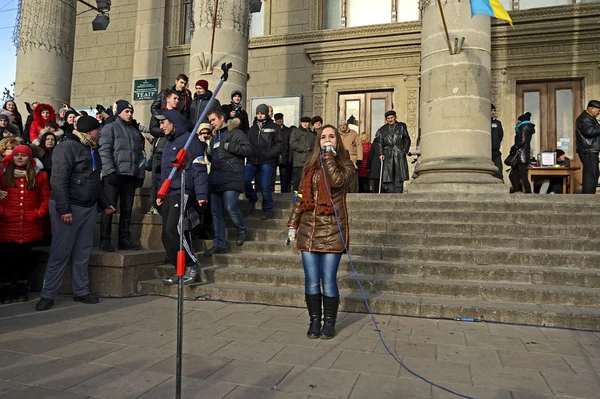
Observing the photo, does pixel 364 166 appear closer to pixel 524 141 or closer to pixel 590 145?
pixel 524 141

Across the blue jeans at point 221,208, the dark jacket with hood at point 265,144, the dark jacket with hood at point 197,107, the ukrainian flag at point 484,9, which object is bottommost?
the blue jeans at point 221,208

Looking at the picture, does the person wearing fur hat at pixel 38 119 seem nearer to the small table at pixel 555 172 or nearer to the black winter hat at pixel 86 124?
the black winter hat at pixel 86 124

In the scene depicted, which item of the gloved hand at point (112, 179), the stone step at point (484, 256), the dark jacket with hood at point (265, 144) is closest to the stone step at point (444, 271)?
the stone step at point (484, 256)

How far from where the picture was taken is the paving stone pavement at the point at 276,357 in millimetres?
2992

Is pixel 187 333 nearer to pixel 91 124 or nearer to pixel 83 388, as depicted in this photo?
pixel 83 388

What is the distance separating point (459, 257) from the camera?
5969 mm

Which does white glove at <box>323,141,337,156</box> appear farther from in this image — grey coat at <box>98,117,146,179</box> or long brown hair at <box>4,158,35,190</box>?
long brown hair at <box>4,158,35,190</box>

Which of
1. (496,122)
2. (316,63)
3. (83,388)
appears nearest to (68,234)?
(83,388)

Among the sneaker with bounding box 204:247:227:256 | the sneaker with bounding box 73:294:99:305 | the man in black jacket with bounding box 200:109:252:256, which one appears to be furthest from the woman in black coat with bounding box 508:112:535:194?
the sneaker with bounding box 73:294:99:305

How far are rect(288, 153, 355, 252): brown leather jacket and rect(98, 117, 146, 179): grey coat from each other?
3266 millimetres

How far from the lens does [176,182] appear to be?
18.4ft

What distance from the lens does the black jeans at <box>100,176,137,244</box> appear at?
21.2 ft

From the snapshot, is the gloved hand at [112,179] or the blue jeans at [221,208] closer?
the gloved hand at [112,179]

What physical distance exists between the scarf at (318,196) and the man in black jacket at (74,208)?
2816mm
